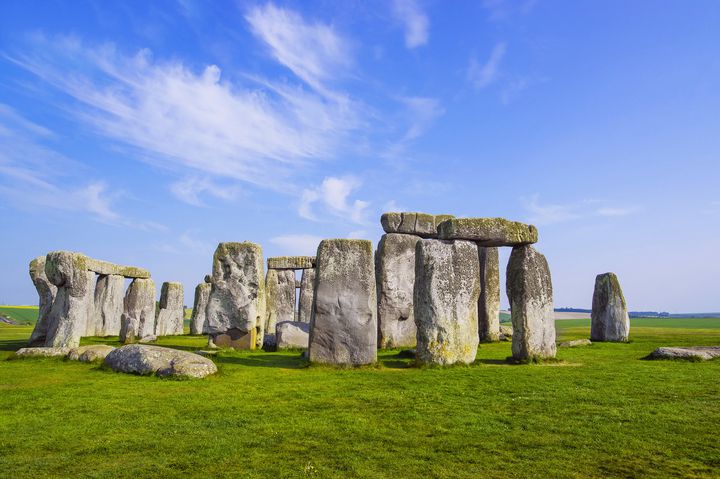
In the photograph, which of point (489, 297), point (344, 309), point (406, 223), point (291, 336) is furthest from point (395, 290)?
point (344, 309)

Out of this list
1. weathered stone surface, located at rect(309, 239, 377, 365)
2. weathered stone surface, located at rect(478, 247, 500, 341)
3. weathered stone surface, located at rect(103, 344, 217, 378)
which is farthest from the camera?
weathered stone surface, located at rect(478, 247, 500, 341)

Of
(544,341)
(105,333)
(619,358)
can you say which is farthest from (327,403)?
(105,333)

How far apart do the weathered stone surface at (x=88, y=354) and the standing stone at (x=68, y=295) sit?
153cm

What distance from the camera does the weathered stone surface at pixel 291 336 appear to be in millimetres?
16219

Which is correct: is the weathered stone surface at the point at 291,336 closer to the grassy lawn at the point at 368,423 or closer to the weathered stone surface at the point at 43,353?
the grassy lawn at the point at 368,423

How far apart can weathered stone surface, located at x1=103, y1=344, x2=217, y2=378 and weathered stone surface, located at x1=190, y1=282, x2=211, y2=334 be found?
52.7ft

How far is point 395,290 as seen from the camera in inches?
672

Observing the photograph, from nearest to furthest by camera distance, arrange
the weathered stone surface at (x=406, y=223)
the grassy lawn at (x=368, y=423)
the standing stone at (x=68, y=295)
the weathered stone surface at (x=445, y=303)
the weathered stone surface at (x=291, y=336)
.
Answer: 1. the grassy lawn at (x=368, y=423)
2. the weathered stone surface at (x=445, y=303)
3. the standing stone at (x=68, y=295)
4. the weathered stone surface at (x=291, y=336)
5. the weathered stone surface at (x=406, y=223)

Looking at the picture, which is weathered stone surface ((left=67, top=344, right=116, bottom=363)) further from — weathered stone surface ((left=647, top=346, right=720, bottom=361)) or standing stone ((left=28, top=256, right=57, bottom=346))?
weathered stone surface ((left=647, top=346, right=720, bottom=361))

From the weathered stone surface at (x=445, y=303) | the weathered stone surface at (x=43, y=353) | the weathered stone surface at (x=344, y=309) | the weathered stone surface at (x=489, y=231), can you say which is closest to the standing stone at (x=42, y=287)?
the weathered stone surface at (x=43, y=353)

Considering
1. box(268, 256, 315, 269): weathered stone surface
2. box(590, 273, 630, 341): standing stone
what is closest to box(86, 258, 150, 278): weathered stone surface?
box(268, 256, 315, 269): weathered stone surface

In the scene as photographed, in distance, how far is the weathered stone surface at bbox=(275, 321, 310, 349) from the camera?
16219 mm

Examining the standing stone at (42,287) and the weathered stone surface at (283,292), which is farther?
the weathered stone surface at (283,292)

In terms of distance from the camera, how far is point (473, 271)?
11461mm
